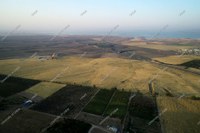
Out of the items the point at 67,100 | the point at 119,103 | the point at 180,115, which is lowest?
the point at 180,115

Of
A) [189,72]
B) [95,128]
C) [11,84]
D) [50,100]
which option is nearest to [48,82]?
[11,84]

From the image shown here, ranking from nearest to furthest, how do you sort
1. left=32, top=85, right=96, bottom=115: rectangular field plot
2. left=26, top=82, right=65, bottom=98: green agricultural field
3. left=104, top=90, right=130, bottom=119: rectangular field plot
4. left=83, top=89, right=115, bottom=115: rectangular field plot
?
left=104, top=90, right=130, bottom=119: rectangular field plot
left=83, top=89, right=115, bottom=115: rectangular field plot
left=32, top=85, right=96, bottom=115: rectangular field plot
left=26, top=82, right=65, bottom=98: green agricultural field

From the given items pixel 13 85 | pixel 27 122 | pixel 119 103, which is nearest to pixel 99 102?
pixel 119 103

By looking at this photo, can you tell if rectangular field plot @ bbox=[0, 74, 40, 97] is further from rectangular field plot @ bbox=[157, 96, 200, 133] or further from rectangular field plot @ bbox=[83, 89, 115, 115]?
rectangular field plot @ bbox=[157, 96, 200, 133]

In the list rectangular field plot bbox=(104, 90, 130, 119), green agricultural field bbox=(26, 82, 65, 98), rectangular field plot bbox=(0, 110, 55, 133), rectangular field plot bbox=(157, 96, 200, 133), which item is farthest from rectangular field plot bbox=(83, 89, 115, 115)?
green agricultural field bbox=(26, 82, 65, 98)

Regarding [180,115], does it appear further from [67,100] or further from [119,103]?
[67,100]

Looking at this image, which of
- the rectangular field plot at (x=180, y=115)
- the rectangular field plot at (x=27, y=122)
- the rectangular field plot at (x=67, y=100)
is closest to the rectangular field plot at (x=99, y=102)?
the rectangular field plot at (x=67, y=100)

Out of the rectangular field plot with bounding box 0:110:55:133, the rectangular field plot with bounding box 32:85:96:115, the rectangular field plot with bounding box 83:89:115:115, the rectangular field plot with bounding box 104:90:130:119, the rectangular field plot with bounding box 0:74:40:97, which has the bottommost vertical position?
the rectangular field plot with bounding box 104:90:130:119
